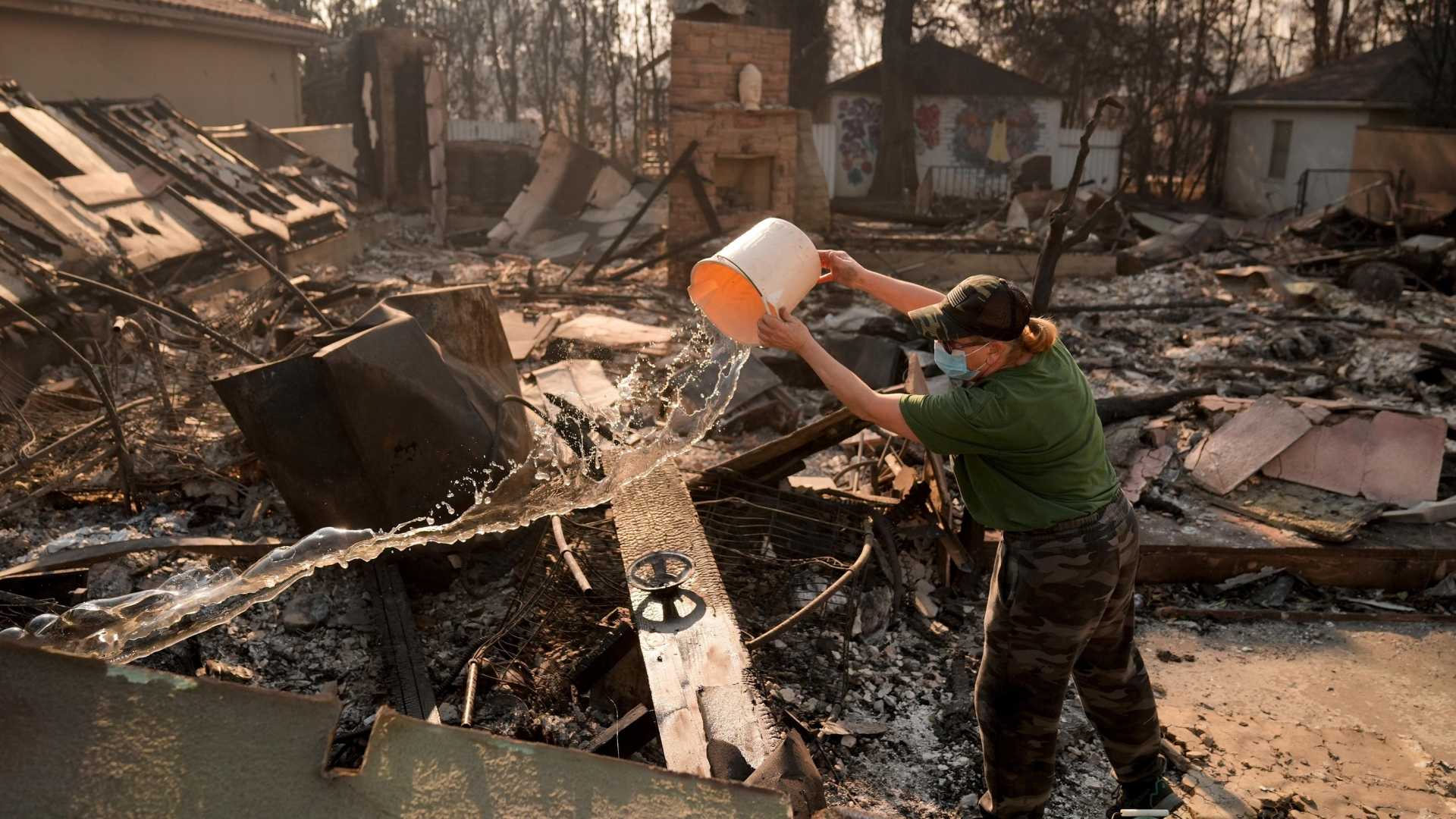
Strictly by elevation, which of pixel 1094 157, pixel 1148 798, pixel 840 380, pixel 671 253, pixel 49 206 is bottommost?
pixel 1148 798

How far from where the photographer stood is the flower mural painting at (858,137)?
25.9 m

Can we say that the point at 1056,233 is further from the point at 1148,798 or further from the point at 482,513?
the point at 482,513

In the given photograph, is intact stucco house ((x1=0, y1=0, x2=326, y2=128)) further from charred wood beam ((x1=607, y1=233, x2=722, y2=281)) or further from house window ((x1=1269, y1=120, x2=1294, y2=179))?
house window ((x1=1269, y1=120, x2=1294, y2=179))

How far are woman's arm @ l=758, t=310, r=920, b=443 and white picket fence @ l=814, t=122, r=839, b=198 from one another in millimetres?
23320

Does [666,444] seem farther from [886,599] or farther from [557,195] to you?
[557,195]

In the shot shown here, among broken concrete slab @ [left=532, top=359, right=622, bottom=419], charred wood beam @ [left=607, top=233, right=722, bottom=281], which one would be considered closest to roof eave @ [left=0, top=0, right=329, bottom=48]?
charred wood beam @ [left=607, top=233, right=722, bottom=281]

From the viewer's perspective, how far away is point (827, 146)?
25875 mm

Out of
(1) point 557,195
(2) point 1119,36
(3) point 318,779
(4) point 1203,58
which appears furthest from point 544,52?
(3) point 318,779

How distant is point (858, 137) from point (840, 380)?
2427cm

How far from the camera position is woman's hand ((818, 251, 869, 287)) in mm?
3609

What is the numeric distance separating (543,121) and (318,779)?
29708mm

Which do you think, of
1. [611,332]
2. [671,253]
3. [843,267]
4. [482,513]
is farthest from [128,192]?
[843,267]

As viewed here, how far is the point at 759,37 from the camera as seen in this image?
41.7 feet

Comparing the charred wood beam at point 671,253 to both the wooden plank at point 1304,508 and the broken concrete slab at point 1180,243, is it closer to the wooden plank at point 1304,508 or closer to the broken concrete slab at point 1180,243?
the broken concrete slab at point 1180,243
